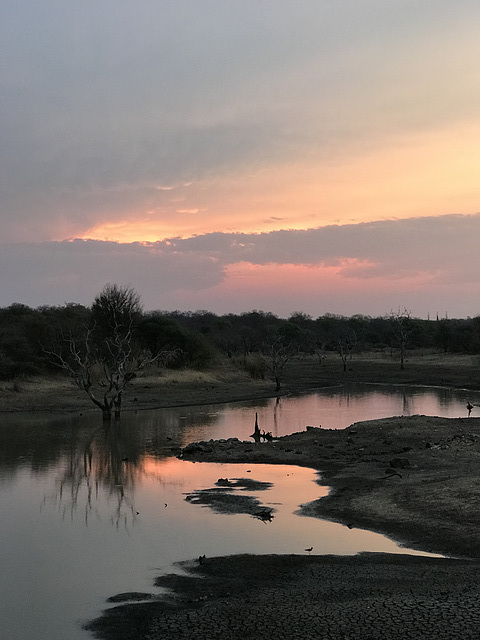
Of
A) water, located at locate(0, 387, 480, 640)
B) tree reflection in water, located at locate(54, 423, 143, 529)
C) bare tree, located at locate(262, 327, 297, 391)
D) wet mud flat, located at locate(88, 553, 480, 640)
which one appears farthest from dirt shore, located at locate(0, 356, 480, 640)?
bare tree, located at locate(262, 327, 297, 391)

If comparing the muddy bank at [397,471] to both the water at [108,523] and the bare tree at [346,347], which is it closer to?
the water at [108,523]

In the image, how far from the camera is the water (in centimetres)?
917

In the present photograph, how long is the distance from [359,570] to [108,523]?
539cm

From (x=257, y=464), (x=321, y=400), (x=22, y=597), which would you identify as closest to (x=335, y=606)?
(x=22, y=597)

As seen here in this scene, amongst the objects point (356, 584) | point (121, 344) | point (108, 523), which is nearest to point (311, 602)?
point (356, 584)

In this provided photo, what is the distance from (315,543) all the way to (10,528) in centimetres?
562

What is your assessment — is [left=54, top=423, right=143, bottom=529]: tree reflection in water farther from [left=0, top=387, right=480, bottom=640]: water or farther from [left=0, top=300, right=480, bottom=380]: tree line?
[left=0, top=300, right=480, bottom=380]: tree line

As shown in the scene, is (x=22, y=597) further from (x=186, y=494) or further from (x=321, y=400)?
(x=321, y=400)

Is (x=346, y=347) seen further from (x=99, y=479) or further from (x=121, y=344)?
(x=99, y=479)

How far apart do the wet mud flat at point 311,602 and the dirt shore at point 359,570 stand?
0.01 metres

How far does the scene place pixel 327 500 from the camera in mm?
14336

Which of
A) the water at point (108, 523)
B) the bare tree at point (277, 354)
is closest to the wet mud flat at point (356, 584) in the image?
the water at point (108, 523)

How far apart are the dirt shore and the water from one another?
59 cm

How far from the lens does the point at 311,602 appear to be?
809 centimetres
